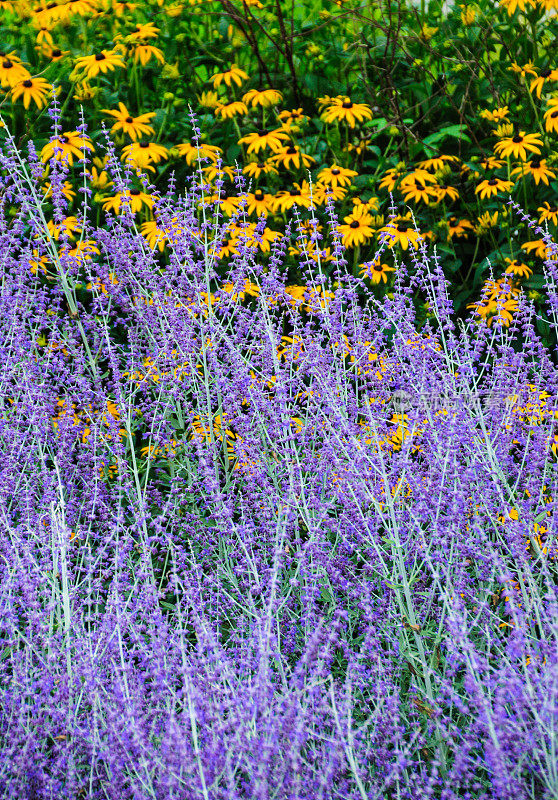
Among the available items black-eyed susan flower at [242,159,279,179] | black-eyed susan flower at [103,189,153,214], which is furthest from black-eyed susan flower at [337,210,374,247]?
black-eyed susan flower at [103,189,153,214]

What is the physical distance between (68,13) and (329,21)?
4.67 feet

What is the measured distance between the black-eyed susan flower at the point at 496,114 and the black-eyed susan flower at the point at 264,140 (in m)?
1.08

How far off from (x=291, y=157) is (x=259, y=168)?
0.56 feet

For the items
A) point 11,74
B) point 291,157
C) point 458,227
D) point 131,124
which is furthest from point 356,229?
point 11,74

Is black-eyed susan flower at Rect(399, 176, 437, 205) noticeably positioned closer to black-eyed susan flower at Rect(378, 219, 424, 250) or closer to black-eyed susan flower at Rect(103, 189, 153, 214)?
black-eyed susan flower at Rect(378, 219, 424, 250)

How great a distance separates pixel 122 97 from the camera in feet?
16.9

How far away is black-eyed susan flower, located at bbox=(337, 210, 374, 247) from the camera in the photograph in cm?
448

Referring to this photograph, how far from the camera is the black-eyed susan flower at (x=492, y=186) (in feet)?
15.1

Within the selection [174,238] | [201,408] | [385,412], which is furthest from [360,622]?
[174,238]

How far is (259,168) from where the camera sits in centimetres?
470

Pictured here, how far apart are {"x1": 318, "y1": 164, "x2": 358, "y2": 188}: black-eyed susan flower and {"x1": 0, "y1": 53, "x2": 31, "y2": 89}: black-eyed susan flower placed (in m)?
1.58

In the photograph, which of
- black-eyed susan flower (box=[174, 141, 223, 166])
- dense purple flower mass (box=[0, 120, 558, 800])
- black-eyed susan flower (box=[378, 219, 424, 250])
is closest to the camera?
dense purple flower mass (box=[0, 120, 558, 800])

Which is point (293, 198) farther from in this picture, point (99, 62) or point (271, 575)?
point (271, 575)

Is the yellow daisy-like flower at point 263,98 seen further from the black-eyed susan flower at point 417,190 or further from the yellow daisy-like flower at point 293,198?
the black-eyed susan flower at point 417,190
